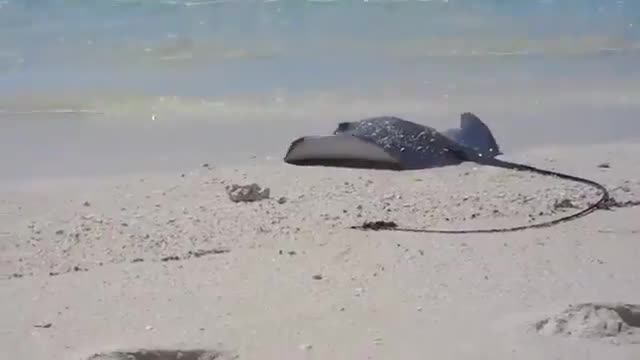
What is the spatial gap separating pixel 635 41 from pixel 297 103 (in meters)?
6.97

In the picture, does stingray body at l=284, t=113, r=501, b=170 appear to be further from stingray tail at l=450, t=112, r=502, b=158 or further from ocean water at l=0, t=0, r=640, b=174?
ocean water at l=0, t=0, r=640, b=174

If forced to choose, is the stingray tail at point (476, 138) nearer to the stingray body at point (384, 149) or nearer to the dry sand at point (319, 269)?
the stingray body at point (384, 149)

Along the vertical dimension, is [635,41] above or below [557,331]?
below

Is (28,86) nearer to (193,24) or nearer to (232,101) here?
(232,101)

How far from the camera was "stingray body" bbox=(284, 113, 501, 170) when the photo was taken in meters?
6.77

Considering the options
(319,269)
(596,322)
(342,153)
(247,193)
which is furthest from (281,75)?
(596,322)

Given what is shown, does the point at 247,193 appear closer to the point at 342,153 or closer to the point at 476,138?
the point at 342,153

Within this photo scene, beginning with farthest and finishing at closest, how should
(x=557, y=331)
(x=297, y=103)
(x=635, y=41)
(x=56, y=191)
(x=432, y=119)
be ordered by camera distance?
1. (x=635, y=41)
2. (x=297, y=103)
3. (x=432, y=119)
4. (x=56, y=191)
5. (x=557, y=331)

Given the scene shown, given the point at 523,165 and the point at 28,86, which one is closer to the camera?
the point at 523,165

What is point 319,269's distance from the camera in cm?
460

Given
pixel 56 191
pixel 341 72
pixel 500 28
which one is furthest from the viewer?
pixel 500 28

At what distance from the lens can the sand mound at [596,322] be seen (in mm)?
3748

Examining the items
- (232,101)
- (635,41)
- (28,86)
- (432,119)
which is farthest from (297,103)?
(635,41)

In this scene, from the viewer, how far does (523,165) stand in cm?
682
